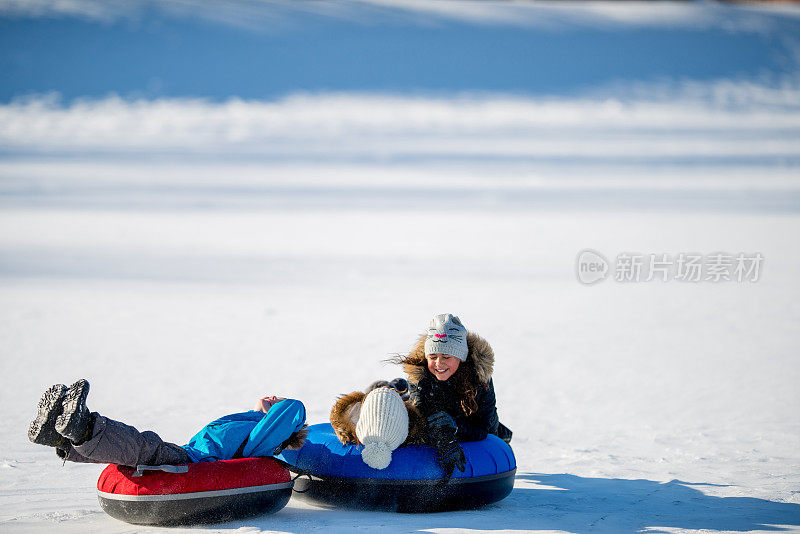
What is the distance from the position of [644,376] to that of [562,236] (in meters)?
6.71

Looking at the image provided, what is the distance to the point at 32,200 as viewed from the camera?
15258 mm

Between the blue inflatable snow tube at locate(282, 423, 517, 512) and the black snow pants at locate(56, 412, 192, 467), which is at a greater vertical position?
the black snow pants at locate(56, 412, 192, 467)

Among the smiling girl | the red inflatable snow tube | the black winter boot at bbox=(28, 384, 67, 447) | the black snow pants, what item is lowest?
the red inflatable snow tube

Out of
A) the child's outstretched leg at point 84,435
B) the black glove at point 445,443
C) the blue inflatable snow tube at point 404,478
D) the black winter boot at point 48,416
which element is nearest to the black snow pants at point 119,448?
the child's outstretched leg at point 84,435

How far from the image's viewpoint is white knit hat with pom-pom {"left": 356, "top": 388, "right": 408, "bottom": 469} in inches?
128

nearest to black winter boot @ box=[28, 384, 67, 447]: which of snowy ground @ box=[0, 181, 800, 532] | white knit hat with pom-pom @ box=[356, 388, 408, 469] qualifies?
snowy ground @ box=[0, 181, 800, 532]

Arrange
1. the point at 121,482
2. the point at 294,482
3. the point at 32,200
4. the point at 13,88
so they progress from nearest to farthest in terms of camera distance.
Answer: the point at 121,482
the point at 294,482
the point at 32,200
the point at 13,88

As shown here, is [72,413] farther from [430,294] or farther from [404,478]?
[430,294]

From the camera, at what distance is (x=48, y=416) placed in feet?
9.11

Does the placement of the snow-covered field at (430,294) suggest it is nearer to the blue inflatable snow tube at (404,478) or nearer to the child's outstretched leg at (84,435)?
the blue inflatable snow tube at (404,478)

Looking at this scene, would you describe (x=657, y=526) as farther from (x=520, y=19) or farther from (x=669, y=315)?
(x=520, y=19)

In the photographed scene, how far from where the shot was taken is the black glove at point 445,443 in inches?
133

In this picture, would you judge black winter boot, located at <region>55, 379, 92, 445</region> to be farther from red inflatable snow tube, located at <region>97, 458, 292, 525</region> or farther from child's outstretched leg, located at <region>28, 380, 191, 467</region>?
red inflatable snow tube, located at <region>97, 458, 292, 525</region>

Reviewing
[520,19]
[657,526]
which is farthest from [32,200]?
[520,19]
